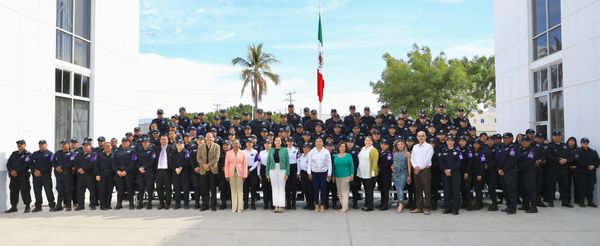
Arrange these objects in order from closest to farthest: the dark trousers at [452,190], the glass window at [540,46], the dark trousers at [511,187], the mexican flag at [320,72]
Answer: the dark trousers at [511,187]
the dark trousers at [452,190]
the glass window at [540,46]
the mexican flag at [320,72]

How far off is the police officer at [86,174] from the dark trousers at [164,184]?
5.34 feet

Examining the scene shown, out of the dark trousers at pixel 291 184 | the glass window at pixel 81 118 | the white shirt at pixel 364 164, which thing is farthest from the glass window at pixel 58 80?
the white shirt at pixel 364 164

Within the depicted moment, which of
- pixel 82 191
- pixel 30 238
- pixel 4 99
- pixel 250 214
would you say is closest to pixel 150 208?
pixel 82 191

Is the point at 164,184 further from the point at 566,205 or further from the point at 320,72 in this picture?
the point at 566,205

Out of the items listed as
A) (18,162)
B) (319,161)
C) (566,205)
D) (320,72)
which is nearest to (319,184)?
(319,161)

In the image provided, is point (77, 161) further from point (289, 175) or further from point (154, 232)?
point (289, 175)

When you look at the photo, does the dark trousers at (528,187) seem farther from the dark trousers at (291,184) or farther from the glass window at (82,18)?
the glass window at (82,18)

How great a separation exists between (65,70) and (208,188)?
5980 millimetres

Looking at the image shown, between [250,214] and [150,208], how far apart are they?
2.64 metres

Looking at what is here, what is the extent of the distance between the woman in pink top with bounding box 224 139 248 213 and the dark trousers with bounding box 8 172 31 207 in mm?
4758

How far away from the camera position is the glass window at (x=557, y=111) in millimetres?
12742

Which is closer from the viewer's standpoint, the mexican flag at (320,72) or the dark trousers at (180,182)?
the dark trousers at (180,182)

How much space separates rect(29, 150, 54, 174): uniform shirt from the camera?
35.2 ft

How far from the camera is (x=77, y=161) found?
11023 mm
